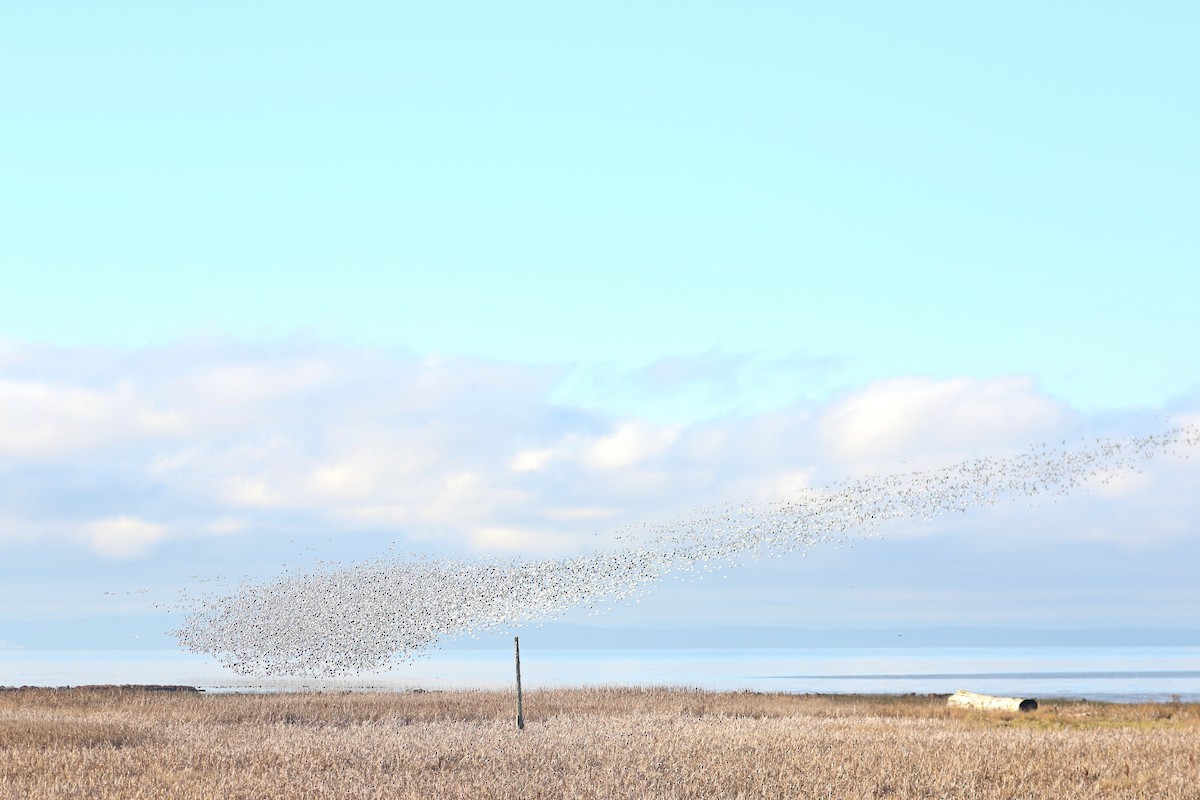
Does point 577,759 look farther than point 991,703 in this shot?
No

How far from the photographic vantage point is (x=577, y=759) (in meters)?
21.3

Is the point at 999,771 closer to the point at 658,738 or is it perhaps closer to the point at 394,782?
the point at 658,738

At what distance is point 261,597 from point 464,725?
152 feet

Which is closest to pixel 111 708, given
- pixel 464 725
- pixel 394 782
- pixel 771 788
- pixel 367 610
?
pixel 464 725

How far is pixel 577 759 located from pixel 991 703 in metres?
28.9

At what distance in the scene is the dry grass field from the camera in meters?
18.0

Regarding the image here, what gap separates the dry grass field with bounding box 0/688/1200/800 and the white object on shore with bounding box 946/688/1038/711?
6599mm

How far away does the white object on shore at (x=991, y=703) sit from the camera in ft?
145

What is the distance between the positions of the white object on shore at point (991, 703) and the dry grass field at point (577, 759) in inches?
260

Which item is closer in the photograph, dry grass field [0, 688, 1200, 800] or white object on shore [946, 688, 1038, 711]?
dry grass field [0, 688, 1200, 800]

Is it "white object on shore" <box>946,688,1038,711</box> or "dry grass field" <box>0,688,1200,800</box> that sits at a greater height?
"dry grass field" <box>0,688,1200,800</box>

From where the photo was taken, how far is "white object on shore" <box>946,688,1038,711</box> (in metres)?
44.1

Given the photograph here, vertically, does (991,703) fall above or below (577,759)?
below

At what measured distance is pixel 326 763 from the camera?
829 inches
